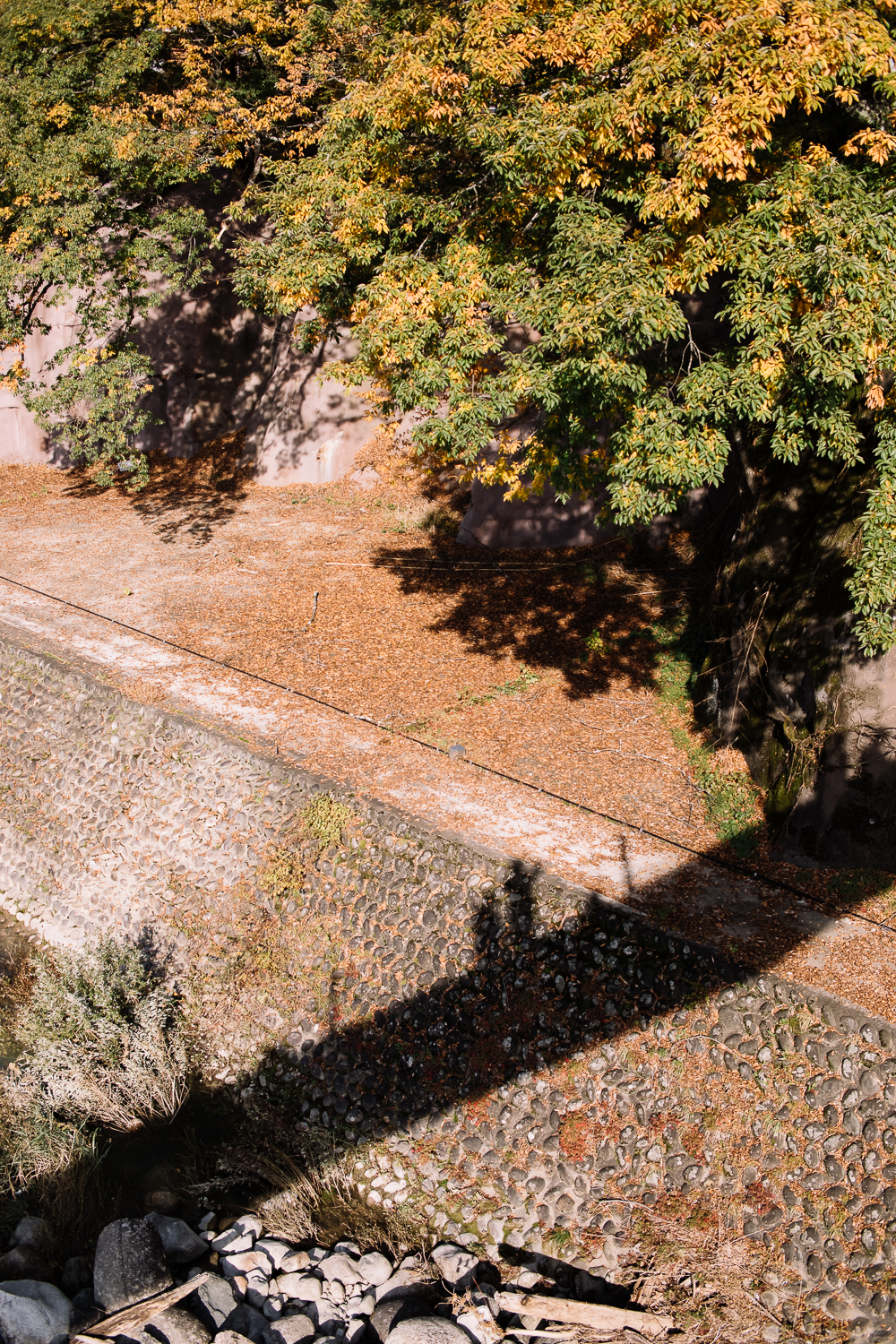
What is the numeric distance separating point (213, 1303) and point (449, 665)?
26.7 feet

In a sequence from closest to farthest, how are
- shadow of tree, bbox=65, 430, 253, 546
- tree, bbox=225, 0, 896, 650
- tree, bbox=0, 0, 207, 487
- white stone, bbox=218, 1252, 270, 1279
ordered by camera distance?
tree, bbox=225, 0, 896, 650
white stone, bbox=218, 1252, 270, 1279
tree, bbox=0, 0, 207, 487
shadow of tree, bbox=65, 430, 253, 546

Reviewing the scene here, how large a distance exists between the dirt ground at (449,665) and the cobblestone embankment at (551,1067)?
0.47m

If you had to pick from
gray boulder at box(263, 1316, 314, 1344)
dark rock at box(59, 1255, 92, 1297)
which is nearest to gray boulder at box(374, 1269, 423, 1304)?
gray boulder at box(263, 1316, 314, 1344)

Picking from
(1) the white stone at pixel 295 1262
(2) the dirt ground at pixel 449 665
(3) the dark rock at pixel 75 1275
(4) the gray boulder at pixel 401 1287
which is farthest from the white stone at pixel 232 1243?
(2) the dirt ground at pixel 449 665

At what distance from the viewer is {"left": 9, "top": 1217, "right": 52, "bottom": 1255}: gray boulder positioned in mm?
7645

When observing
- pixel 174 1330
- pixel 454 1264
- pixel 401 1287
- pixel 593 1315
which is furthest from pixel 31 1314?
pixel 593 1315

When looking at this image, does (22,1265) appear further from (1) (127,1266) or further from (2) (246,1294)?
(2) (246,1294)

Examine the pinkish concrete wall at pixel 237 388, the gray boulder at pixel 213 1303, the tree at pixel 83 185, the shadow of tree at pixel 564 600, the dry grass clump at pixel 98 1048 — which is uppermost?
the tree at pixel 83 185

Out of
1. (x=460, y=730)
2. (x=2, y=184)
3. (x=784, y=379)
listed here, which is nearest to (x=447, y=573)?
(x=460, y=730)

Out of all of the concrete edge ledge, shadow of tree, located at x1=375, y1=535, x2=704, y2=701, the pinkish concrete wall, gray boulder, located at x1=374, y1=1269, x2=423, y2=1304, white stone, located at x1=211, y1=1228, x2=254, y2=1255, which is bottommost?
white stone, located at x1=211, y1=1228, x2=254, y2=1255

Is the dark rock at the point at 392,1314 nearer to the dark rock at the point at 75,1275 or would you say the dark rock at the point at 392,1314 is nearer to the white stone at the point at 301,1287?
the white stone at the point at 301,1287

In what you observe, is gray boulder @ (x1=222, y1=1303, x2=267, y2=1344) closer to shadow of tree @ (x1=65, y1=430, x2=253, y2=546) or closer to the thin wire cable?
the thin wire cable

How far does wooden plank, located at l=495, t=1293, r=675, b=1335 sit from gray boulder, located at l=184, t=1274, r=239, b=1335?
2222 millimetres

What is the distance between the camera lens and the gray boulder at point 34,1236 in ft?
25.1
